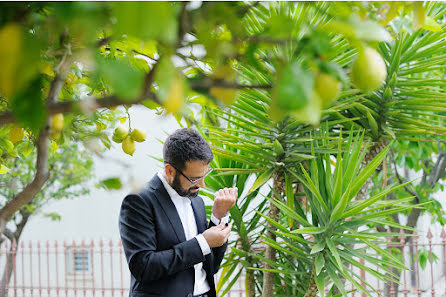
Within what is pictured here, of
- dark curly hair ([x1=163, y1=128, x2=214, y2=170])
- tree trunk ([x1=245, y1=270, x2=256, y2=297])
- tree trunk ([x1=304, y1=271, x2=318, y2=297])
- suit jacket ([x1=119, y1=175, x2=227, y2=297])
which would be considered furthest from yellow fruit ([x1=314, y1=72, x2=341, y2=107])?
tree trunk ([x1=245, y1=270, x2=256, y2=297])

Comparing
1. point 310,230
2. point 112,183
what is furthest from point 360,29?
point 310,230

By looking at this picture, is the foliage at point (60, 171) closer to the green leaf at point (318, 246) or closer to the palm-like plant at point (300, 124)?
the palm-like plant at point (300, 124)

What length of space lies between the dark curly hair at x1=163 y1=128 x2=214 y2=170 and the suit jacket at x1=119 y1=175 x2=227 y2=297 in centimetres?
13

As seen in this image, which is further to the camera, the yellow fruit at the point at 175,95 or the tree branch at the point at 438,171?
the tree branch at the point at 438,171

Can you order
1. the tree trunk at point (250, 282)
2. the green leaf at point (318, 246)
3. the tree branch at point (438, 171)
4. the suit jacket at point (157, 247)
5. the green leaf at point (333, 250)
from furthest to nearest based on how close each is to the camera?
the tree branch at point (438, 171)
the tree trunk at point (250, 282)
the green leaf at point (318, 246)
the green leaf at point (333, 250)
the suit jacket at point (157, 247)

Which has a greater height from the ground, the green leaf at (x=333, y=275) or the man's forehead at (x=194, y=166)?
the man's forehead at (x=194, y=166)

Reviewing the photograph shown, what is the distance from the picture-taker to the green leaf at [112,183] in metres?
0.69

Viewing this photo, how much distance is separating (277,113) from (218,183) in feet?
8.11

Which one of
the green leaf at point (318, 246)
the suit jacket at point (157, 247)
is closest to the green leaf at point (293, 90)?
the suit jacket at point (157, 247)

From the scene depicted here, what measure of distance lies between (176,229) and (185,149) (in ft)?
1.09

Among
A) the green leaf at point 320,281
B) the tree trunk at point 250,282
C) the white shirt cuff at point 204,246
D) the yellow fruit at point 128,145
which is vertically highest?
the yellow fruit at point 128,145

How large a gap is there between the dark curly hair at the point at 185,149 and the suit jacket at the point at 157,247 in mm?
127

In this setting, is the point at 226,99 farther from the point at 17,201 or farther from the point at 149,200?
the point at 149,200

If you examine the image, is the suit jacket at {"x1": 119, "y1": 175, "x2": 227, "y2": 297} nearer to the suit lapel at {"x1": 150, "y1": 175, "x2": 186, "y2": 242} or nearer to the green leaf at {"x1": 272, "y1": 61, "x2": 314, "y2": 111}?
the suit lapel at {"x1": 150, "y1": 175, "x2": 186, "y2": 242}
